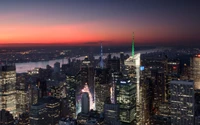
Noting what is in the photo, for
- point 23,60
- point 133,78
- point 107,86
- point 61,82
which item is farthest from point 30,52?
point 133,78

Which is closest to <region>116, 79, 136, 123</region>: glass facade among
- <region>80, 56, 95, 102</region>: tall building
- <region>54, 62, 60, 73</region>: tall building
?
<region>80, 56, 95, 102</region>: tall building

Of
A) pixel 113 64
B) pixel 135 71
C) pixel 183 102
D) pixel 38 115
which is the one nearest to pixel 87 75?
pixel 113 64

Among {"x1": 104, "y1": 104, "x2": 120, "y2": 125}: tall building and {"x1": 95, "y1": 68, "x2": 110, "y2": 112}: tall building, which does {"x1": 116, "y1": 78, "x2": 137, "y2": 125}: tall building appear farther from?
{"x1": 95, "y1": 68, "x2": 110, "y2": 112}: tall building

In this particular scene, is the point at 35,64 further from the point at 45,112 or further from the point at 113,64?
the point at 45,112

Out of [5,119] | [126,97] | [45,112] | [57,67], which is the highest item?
[57,67]

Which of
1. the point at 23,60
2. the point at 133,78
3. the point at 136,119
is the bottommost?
the point at 136,119

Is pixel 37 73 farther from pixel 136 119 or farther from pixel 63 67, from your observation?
pixel 136 119
